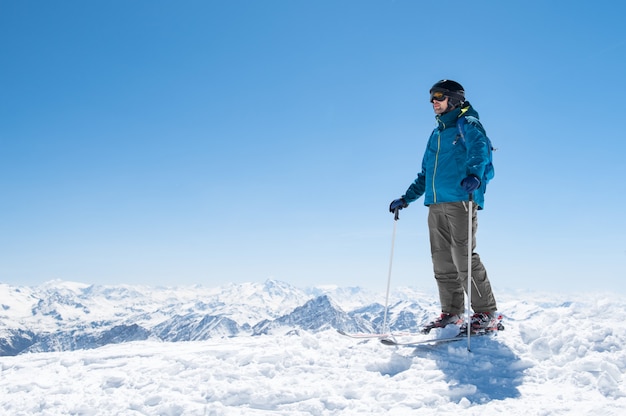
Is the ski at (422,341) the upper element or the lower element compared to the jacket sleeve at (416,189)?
lower

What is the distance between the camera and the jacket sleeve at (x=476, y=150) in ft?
17.2

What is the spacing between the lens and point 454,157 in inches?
227

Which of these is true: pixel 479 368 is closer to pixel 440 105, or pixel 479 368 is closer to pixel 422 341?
pixel 422 341

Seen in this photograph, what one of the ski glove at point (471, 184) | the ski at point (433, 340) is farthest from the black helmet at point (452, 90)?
the ski at point (433, 340)

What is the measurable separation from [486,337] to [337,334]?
2.11 m

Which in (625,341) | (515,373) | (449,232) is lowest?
(515,373)

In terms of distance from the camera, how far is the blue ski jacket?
5.35 m

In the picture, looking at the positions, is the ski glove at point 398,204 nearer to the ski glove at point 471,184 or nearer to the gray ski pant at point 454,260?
the gray ski pant at point 454,260

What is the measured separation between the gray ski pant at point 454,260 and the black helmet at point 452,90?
145 centimetres

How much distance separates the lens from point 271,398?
402cm

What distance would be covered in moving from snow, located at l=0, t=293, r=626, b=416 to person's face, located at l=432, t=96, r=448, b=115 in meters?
2.99

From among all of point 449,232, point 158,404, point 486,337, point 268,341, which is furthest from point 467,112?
point 158,404

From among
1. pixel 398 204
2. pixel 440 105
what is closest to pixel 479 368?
pixel 398 204

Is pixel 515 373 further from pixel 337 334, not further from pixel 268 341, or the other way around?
pixel 268 341
